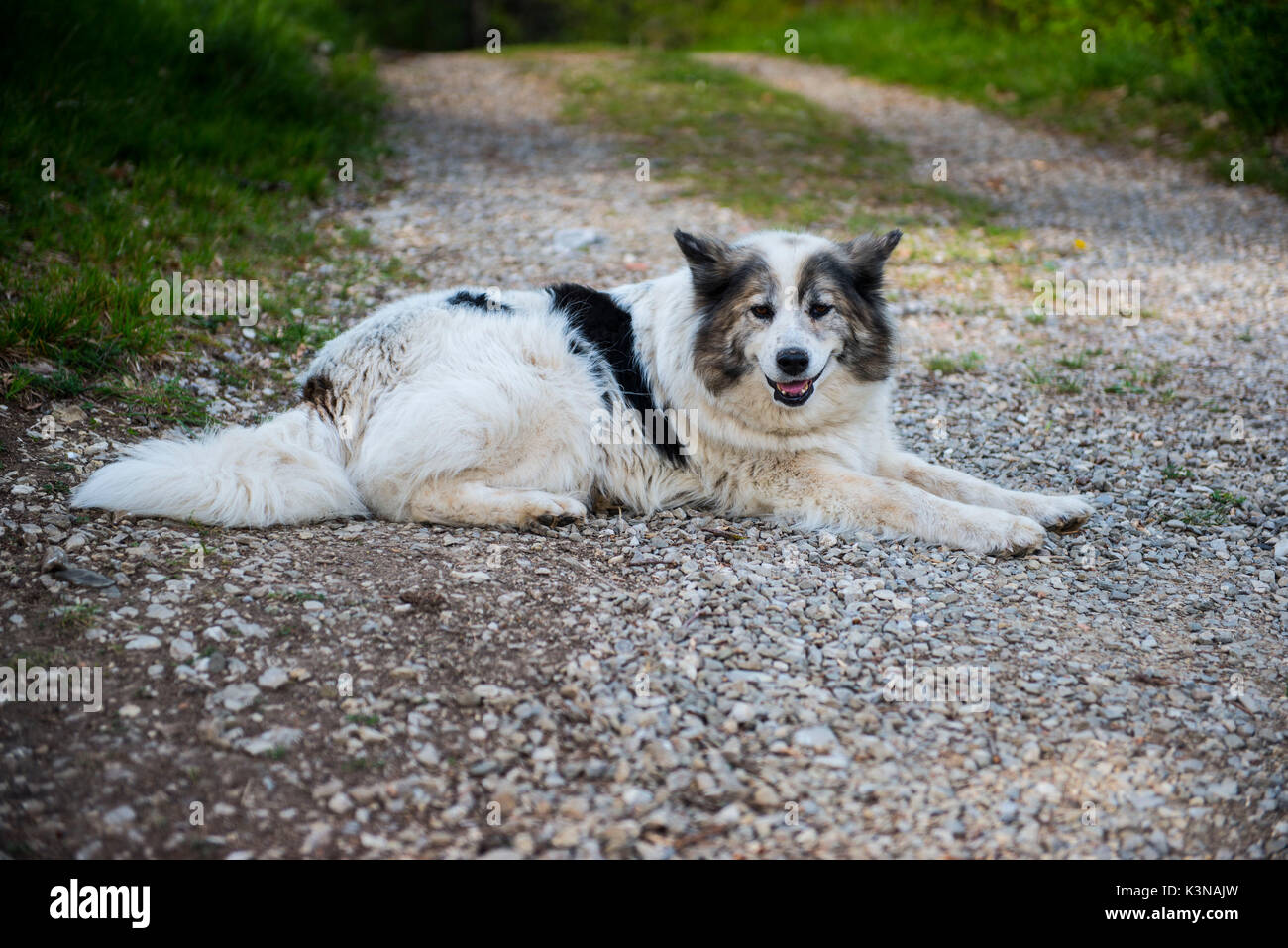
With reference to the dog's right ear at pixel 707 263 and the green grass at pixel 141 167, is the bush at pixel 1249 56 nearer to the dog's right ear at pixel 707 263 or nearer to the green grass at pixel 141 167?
the dog's right ear at pixel 707 263

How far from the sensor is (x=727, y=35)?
21562mm

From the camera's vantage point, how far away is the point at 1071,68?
533 inches

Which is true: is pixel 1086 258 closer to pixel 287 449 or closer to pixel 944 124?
pixel 944 124

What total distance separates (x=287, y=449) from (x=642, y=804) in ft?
7.84

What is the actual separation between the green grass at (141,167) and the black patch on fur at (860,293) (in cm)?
354

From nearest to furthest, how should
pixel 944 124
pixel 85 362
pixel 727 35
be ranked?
pixel 85 362 → pixel 944 124 → pixel 727 35

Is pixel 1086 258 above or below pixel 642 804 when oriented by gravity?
above

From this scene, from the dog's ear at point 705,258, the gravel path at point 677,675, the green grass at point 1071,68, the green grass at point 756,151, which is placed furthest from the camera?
the green grass at point 1071,68

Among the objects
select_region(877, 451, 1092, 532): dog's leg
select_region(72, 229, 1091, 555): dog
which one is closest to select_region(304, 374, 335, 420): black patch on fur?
select_region(72, 229, 1091, 555): dog

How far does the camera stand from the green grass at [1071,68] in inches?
441

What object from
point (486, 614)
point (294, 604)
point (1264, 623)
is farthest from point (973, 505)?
point (294, 604)

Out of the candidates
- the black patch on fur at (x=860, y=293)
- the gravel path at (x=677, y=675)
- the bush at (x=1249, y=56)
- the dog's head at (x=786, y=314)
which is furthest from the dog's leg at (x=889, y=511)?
the bush at (x=1249, y=56)

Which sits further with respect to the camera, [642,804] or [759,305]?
[759,305]

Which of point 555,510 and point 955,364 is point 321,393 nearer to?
point 555,510
